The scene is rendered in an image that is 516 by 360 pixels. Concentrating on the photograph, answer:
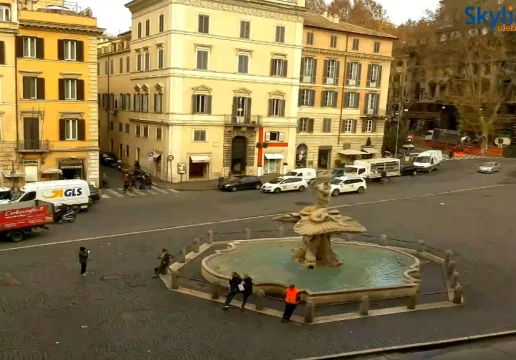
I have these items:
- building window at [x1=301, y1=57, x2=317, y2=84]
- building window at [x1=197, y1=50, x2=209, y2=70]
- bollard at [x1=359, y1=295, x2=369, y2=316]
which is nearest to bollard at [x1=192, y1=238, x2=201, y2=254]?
bollard at [x1=359, y1=295, x2=369, y2=316]

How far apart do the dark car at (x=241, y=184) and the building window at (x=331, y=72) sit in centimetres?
1739

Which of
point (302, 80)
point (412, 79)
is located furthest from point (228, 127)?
point (412, 79)

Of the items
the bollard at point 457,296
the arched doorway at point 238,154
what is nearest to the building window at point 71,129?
the arched doorway at point 238,154

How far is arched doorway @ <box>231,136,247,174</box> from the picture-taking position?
5052 cm

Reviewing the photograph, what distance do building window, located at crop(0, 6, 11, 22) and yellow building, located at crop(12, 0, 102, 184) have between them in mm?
837

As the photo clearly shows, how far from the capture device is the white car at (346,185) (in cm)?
4256

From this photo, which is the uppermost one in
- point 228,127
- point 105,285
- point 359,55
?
point 359,55

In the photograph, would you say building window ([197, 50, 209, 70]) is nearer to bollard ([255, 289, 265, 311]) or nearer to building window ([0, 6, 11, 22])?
building window ([0, 6, 11, 22])

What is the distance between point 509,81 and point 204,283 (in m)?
68.3

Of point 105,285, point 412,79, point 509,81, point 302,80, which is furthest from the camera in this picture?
point 412,79

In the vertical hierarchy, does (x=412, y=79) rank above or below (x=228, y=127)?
above

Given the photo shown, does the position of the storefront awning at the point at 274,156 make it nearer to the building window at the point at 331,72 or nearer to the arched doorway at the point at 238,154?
the arched doorway at the point at 238,154

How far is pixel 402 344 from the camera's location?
15.2 m

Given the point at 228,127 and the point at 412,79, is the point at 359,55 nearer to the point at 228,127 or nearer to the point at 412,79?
the point at 228,127
